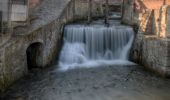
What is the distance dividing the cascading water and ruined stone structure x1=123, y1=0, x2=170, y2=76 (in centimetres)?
94

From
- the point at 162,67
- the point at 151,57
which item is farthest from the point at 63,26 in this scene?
the point at 162,67

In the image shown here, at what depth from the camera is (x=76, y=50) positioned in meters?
17.0

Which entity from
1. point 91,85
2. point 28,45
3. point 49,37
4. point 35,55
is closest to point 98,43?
point 49,37

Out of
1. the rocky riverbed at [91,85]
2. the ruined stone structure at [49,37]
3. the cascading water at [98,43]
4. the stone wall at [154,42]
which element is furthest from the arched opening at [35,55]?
the stone wall at [154,42]

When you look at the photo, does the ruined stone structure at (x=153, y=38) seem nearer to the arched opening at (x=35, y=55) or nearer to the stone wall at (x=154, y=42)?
the stone wall at (x=154, y=42)

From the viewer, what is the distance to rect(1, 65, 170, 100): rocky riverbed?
1034cm

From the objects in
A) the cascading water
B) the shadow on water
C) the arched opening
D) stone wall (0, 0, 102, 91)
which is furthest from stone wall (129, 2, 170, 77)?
the arched opening

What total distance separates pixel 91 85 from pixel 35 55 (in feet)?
15.7

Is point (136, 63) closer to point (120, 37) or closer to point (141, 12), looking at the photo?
point (120, 37)

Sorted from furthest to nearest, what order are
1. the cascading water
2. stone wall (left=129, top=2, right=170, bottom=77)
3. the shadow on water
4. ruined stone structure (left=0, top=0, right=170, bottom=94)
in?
the cascading water < stone wall (left=129, top=2, right=170, bottom=77) < ruined stone structure (left=0, top=0, right=170, bottom=94) < the shadow on water

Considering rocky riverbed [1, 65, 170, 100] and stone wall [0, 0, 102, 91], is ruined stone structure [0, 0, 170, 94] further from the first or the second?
rocky riverbed [1, 65, 170, 100]

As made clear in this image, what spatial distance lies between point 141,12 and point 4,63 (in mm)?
10882

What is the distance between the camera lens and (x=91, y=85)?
1174 centimetres

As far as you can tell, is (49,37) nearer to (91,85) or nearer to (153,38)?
(91,85)
